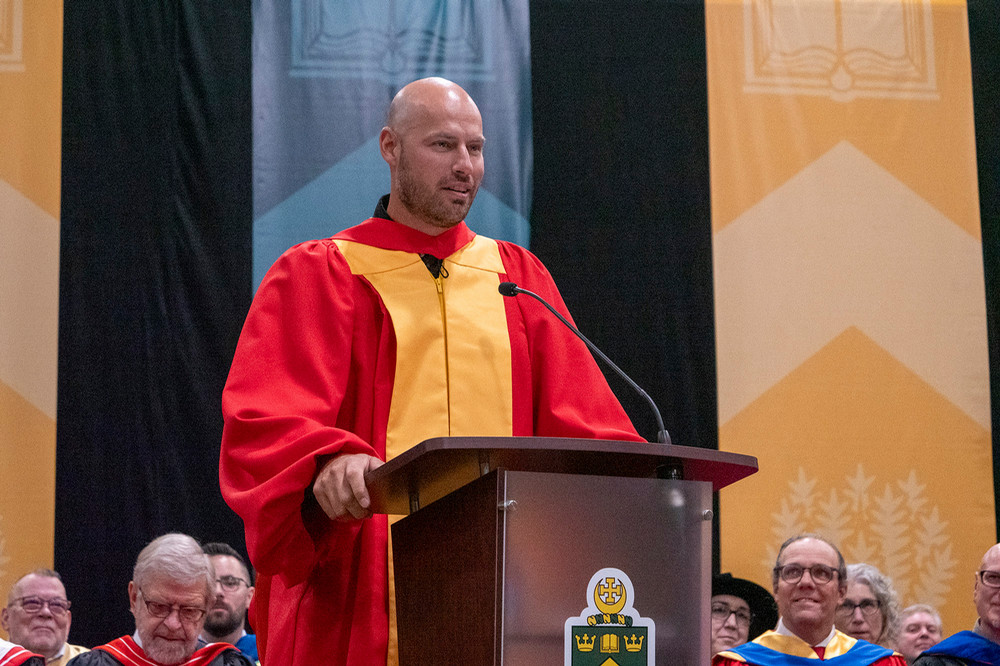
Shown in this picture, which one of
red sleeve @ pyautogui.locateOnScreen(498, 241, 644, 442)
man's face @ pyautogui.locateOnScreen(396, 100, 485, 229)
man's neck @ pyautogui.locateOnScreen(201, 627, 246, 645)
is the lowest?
man's neck @ pyautogui.locateOnScreen(201, 627, 246, 645)

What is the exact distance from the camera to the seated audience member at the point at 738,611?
16.4 feet

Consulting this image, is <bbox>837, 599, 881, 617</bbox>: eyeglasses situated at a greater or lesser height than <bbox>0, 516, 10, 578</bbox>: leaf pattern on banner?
lesser

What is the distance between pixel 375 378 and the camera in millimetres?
2160

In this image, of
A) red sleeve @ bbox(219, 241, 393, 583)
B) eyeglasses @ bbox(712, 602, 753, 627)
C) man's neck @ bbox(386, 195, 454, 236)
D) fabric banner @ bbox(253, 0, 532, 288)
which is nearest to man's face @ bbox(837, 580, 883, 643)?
eyeglasses @ bbox(712, 602, 753, 627)

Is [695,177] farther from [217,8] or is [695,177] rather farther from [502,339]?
[502,339]

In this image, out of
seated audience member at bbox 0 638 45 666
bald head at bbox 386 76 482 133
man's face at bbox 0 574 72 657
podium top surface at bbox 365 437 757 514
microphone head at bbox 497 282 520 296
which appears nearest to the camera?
podium top surface at bbox 365 437 757 514

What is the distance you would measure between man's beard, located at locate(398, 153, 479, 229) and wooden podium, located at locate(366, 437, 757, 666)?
2.49 feet

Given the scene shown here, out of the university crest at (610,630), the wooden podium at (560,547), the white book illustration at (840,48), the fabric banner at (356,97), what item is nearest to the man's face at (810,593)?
the fabric banner at (356,97)

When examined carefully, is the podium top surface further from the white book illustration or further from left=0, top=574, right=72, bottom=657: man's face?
the white book illustration

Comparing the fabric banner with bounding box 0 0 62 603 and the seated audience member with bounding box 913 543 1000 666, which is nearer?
the seated audience member with bounding box 913 543 1000 666

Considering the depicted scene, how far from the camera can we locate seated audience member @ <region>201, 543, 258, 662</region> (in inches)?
190

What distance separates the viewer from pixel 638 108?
19.2 ft

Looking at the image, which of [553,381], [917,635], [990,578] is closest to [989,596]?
[990,578]

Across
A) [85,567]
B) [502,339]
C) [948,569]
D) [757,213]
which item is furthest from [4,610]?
[948,569]
